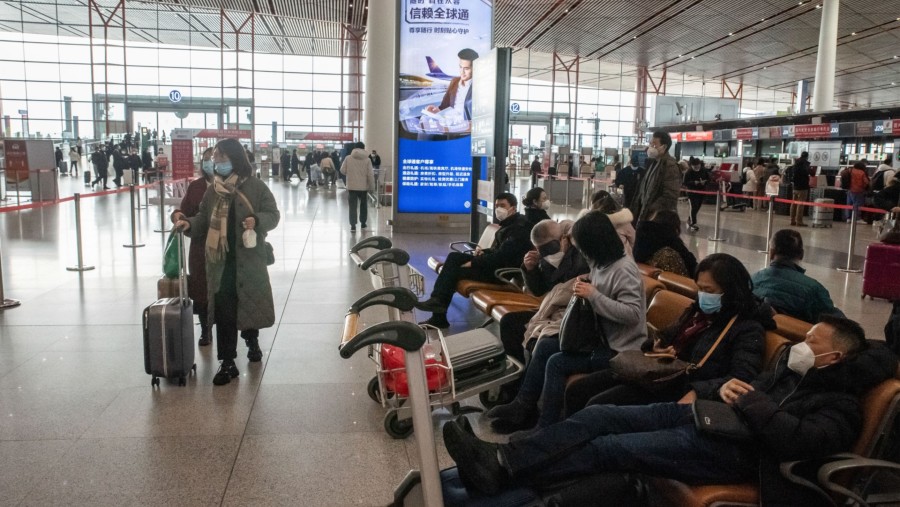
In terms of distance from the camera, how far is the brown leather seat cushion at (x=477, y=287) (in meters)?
5.86

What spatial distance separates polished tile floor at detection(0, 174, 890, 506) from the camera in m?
3.27

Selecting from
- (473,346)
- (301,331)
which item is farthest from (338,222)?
(473,346)

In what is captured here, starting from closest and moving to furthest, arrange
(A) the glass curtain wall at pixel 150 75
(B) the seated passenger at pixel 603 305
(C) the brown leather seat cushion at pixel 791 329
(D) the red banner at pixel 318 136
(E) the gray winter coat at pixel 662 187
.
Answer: (C) the brown leather seat cushion at pixel 791 329 < (B) the seated passenger at pixel 603 305 < (E) the gray winter coat at pixel 662 187 < (A) the glass curtain wall at pixel 150 75 < (D) the red banner at pixel 318 136

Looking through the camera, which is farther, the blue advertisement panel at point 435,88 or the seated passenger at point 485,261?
the blue advertisement panel at point 435,88

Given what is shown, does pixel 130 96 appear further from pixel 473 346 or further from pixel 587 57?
pixel 473 346

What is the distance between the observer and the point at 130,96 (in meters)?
34.7

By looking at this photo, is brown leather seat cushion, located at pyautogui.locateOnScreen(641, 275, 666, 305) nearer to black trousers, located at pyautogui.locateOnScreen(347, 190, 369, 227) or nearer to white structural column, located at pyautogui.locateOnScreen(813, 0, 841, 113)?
black trousers, located at pyautogui.locateOnScreen(347, 190, 369, 227)

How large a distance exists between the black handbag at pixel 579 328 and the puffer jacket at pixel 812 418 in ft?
3.45

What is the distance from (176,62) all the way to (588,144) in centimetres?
2214

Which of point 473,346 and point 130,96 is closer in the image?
point 473,346

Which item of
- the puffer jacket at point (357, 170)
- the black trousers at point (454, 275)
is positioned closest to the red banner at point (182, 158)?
the puffer jacket at point (357, 170)

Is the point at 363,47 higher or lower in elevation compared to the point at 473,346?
higher

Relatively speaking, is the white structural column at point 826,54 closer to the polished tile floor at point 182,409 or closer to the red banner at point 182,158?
the polished tile floor at point 182,409

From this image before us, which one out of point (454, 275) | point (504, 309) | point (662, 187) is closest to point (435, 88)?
point (662, 187)
